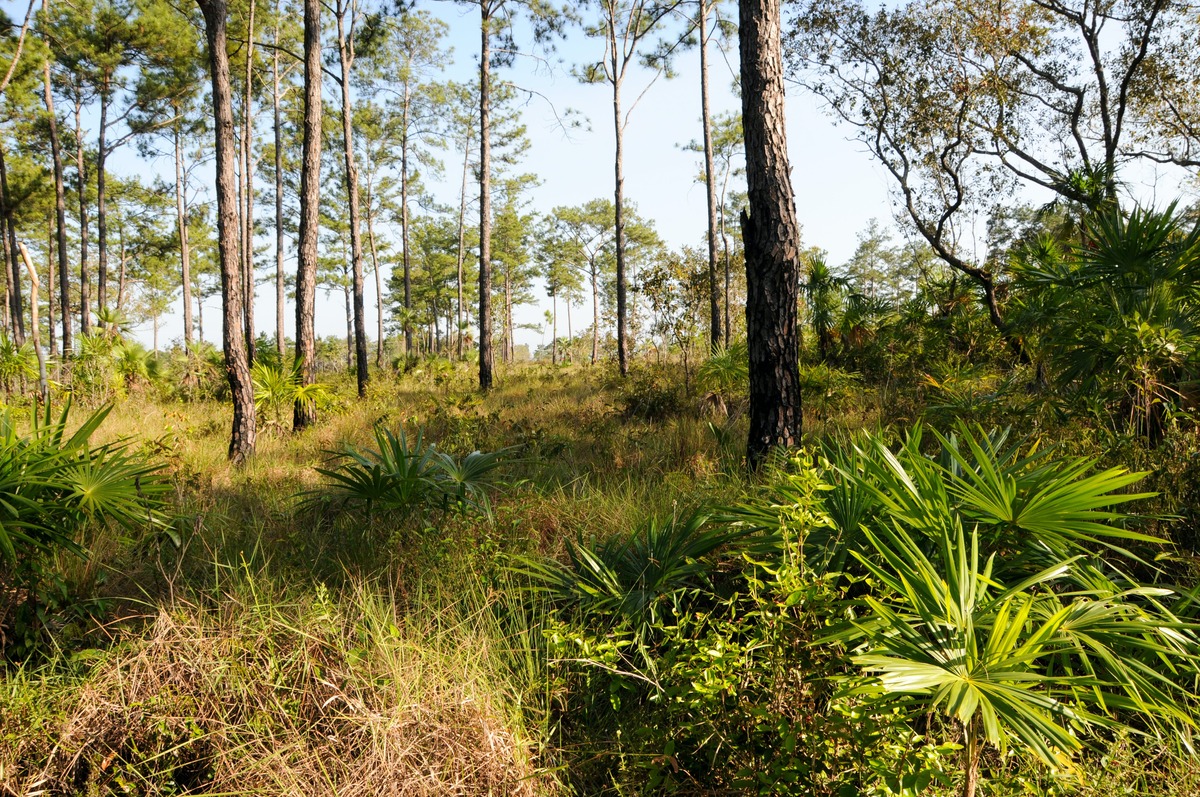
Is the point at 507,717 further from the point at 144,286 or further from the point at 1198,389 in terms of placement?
the point at 144,286

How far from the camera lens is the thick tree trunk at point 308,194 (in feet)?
33.9

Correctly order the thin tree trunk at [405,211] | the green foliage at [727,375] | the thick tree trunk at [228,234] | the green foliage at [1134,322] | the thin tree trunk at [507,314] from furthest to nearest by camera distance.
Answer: the thin tree trunk at [507,314] → the thin tree trunk at [405,211] → the green foliage at [727,375] → the thick tree trunk at [228,234] → the green foliage at [1134,322]

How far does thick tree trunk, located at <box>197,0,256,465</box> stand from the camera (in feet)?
25.3

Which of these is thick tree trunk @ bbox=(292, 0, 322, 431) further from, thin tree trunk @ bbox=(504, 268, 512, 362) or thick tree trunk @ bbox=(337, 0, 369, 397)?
thin tree trunk @ bbox=(504, 268, 512, 362)

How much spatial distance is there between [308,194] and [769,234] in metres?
8.66

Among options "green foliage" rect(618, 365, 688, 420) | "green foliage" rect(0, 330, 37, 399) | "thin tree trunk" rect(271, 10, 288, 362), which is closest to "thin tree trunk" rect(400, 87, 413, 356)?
"thin tree trunk" rect(271, 10, 288, 362)

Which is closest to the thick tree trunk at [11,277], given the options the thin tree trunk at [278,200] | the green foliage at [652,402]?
the thin tree trunk at [278,200]

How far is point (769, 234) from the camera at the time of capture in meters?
5.38

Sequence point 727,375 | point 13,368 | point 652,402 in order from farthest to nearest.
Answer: point 13,368
point 727,375
point 652,402

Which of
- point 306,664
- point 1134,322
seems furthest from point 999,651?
point 1134,322

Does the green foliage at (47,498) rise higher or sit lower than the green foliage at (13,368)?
lower

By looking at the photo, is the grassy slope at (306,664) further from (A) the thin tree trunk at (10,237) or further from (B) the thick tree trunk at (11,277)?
(B) the thick tree trunk at (11,277)

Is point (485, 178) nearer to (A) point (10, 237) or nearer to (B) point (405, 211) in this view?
(B) point (405, 211)

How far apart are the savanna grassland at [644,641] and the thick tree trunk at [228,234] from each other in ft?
13.2
